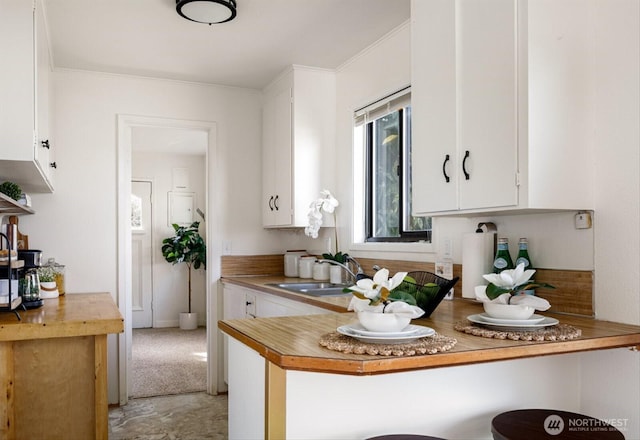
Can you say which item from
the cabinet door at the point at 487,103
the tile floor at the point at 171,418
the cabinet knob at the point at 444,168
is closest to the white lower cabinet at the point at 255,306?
the tile floor at the point at 171,418

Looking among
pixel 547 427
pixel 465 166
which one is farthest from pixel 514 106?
pixel 547 427

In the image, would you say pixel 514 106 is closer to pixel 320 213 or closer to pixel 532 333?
pixel 532 333

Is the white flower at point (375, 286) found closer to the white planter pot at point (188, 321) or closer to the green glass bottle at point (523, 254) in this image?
the green glass bottle at point (523, 254)

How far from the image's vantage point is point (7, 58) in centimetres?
222

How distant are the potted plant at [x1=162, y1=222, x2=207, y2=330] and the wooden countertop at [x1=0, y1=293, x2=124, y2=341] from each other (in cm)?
399

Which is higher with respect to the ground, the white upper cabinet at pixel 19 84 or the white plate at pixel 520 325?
the white upper cabinet at pixel 19 84

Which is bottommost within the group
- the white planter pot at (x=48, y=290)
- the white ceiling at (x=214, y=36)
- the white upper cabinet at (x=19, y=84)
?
the white planter pot at (x=48, y=290)

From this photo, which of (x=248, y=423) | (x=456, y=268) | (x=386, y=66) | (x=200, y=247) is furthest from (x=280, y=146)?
(x=200, y=247)

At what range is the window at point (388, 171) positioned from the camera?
3.19 m

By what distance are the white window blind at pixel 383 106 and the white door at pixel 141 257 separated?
14.0 feet

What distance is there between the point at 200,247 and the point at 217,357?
111 inches

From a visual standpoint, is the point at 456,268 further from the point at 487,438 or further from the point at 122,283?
the point at 122,283

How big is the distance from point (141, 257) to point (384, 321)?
241 inches

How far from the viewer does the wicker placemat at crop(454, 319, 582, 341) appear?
152 centimetres
